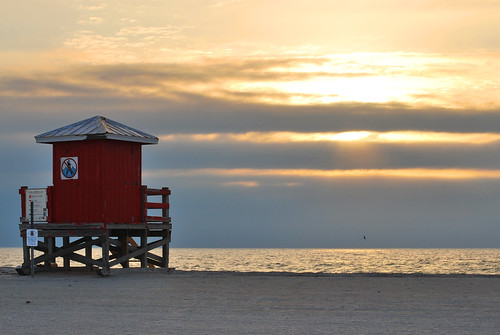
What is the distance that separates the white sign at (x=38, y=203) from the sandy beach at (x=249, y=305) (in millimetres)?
3838

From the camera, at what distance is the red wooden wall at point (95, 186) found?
81.6ft

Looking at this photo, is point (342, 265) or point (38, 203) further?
point (342, 265)

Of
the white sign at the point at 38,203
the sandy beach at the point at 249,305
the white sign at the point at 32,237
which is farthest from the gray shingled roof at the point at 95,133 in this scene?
the sandy beach at the point at 249,305

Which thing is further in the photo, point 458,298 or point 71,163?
point 71,163

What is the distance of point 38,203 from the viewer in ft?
84.5

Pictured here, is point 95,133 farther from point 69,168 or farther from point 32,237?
point 32,237

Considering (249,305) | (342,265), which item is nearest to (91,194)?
(249,305)

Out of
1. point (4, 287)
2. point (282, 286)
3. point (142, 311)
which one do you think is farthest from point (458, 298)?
point (4, 287)

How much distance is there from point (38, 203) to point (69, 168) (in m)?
1.74

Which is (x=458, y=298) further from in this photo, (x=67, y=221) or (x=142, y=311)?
(x=67, y=221)

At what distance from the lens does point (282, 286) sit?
1934 cm

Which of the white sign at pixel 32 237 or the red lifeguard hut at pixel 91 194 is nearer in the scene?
the white sign at pixel 32 237

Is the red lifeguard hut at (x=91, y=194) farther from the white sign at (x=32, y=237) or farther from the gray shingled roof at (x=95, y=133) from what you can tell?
the white sign at (x=32, y=237)

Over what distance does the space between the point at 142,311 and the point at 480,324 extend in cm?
642
